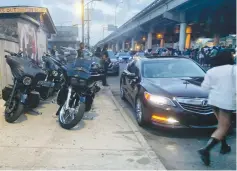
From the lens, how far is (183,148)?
181 inches

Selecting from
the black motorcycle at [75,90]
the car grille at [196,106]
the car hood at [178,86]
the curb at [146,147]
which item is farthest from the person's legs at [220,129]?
the black motorcycle at [75,90]

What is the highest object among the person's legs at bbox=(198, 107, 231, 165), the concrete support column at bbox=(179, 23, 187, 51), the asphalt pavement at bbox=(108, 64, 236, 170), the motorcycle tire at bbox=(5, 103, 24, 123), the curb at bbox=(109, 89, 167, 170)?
the concrete support column at bbox=(179, 23, 187, 51)

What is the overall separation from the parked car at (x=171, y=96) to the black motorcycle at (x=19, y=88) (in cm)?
239

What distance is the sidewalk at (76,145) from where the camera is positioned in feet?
12.4

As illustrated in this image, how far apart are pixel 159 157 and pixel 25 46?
363 inches

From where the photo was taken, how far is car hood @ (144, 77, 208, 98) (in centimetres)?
501

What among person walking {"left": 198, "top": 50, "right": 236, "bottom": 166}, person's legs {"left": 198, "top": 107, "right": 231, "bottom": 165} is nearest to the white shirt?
person walking {"left": 198, "top": 50, "right": 236, "bottom": 166}

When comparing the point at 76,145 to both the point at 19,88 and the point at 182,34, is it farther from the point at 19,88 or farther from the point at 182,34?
the point at 182,34

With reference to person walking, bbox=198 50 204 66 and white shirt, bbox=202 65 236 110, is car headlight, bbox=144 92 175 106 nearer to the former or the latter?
white shirt, bbox=202 65 236 110

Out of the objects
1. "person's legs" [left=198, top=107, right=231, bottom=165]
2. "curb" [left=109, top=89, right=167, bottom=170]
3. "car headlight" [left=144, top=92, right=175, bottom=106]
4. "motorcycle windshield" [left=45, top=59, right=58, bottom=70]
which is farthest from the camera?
"motorcycle windshield" [left=45, top=59, right=58, bottom=70]

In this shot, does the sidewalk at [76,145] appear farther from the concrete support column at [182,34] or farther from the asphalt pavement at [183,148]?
the concrete support column at [182,34]

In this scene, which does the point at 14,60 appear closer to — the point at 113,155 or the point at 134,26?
the point at 113,155

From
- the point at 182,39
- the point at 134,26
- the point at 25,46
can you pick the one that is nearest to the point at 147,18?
the point at 182,39

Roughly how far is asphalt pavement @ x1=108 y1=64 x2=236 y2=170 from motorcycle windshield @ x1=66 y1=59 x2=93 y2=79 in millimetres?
1635
